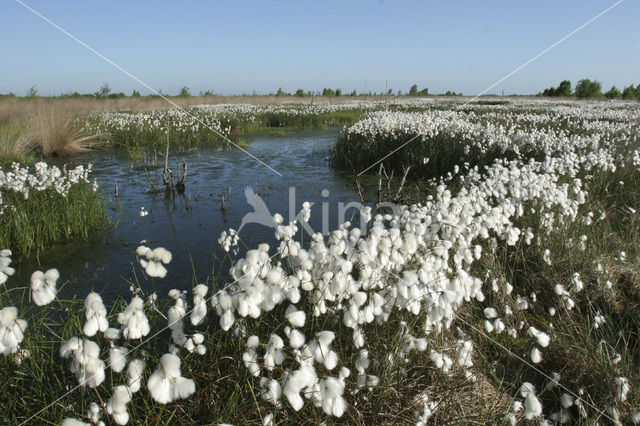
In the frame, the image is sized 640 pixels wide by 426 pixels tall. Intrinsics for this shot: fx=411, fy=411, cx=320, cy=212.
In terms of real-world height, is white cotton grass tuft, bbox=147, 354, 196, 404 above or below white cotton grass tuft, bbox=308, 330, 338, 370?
above

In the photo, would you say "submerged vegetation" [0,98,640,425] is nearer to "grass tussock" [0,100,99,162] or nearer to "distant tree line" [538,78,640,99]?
"grass tussock" [0,100,99,162]

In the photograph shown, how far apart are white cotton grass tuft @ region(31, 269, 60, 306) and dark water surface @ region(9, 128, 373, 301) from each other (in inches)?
61.3

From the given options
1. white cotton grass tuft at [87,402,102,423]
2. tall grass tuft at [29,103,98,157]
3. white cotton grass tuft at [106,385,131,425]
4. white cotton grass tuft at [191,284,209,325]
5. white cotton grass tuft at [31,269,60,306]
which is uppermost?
tall grass tuft at [29,103,98,157]

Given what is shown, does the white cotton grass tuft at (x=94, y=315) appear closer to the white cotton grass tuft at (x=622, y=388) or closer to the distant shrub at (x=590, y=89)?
the white cotton grass tuft at (x=622, y=388)

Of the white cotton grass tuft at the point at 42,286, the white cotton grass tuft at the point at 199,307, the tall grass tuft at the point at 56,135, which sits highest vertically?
the tall grass tuft at the point at 56,135

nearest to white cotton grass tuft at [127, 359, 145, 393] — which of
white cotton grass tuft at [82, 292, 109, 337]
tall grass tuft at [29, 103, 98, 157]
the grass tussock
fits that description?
white cotton grass tuft at [82, 292, 109, 337]

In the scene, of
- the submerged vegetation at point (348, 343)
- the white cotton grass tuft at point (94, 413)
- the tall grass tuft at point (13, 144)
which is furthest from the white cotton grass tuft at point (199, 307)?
the tall grass tuft at point (13, 144)

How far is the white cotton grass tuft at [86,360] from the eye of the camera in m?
1.57

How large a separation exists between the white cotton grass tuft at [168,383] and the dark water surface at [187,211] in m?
1.98

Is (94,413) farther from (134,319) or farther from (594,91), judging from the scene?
(594,91)

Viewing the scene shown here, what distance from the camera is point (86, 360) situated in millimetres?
1587

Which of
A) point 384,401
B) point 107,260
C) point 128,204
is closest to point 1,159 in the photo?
point 128,204

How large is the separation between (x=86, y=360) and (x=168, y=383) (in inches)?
15.0

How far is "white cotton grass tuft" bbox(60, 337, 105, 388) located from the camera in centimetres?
157
